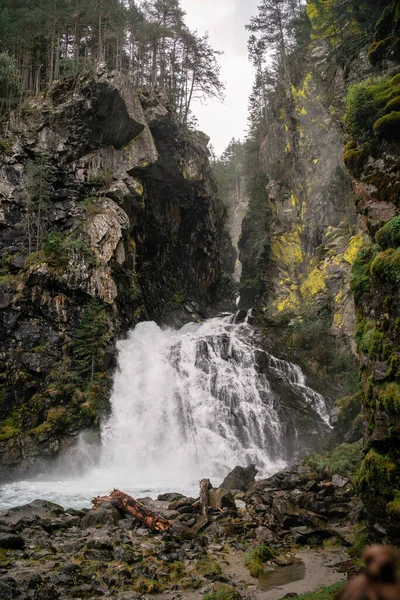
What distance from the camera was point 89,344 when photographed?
20688 millimetres

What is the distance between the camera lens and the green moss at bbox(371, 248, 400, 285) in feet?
25.0

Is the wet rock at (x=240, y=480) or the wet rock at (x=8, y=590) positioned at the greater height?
the wet rock at (x=8, y=590)

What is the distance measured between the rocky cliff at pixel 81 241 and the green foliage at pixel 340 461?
10.3 m

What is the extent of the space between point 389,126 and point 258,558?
11.5 meters

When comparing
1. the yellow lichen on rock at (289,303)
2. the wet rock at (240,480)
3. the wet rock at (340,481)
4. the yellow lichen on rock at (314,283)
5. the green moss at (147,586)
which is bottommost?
the wet rock at (240,480)

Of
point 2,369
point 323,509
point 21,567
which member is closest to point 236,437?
point 323,509

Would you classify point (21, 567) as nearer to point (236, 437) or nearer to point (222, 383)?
point (236, 437)

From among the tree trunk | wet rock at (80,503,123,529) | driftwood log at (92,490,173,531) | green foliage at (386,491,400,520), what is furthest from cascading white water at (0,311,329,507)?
green foliage at (386,491,400,520)

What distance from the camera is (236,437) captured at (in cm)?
1897

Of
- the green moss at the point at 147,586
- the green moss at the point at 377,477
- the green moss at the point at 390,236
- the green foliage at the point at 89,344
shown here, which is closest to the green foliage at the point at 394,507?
the green moss at the point at 377,477

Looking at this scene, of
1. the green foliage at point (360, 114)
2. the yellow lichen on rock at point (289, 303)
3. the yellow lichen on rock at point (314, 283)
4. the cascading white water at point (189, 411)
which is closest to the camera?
the green foliage at point (360, 114)

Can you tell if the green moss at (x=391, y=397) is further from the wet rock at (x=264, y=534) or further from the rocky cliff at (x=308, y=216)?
the rocky cliff at (x=308, y=216)

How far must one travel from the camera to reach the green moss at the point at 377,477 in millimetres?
7035

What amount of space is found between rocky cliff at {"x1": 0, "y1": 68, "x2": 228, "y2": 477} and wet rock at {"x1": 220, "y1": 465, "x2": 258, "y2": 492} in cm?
805
